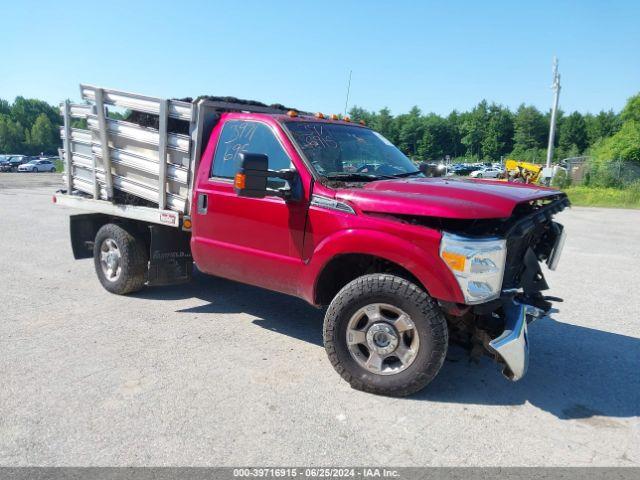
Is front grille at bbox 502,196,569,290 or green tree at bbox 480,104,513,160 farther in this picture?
green tree at bbox 480,104,513,160

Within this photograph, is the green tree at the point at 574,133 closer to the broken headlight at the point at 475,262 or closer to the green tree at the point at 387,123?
the green tree at the point at 387,123

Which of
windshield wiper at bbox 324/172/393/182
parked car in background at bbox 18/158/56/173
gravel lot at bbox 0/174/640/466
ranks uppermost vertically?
windshield wiper at bbox 324/172/393/182

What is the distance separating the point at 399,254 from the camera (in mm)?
3373

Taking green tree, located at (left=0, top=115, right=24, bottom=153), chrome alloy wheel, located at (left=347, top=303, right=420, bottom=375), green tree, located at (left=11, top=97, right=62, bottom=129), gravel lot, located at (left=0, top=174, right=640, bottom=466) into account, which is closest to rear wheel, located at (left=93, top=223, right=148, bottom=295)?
gravel lot, located at (left=0, top=174, right=640, bottom=466)

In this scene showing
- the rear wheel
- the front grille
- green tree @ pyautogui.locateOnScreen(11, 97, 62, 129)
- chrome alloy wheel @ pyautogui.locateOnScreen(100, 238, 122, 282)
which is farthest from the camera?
green tree @ pyautogui.locateOnScreen(11, 97, 62, 129)

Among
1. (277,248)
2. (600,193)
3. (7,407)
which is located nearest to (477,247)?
(277,248)

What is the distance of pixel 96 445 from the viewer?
2875 millimetres

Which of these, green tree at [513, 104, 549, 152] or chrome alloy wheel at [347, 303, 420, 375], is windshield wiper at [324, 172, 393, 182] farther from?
green tree at [513, 104, 549, 152]

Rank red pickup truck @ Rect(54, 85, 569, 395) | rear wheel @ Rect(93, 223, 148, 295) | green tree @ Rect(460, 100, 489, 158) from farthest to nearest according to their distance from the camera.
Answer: green tree @ Rect(460, 100, 489, 158) < rear wheel @ Rect(93, 223, 148, 295) < red pickup truck @ Rect(54, 85, 569, 395)

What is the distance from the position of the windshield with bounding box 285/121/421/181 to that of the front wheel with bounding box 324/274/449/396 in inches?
43.3

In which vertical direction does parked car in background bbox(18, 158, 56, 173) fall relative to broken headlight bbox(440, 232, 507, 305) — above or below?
below

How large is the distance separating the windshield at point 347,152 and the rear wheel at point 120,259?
256 cm

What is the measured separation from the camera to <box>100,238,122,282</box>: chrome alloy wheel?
582cm

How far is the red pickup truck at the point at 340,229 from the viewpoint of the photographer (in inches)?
130
